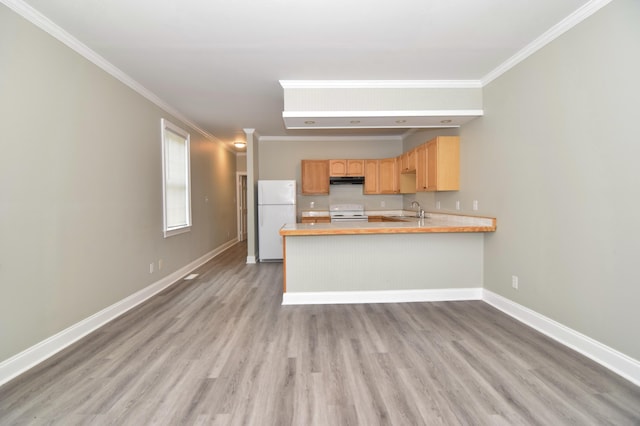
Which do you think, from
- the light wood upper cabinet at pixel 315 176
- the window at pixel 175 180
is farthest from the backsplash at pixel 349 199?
the window at pixel 175 180

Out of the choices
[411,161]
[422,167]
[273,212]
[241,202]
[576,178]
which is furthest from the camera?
[241,202]

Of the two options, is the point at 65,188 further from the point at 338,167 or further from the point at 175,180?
the point at 338,167

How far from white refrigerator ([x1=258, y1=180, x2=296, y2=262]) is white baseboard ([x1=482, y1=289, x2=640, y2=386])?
12.3 ft

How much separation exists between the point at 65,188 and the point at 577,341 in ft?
14.2

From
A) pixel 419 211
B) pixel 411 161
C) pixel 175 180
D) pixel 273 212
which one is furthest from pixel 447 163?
pixel 175 180

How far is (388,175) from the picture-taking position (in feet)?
19.1

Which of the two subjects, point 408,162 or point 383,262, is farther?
point 408,162

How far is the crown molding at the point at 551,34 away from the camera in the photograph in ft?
6.82

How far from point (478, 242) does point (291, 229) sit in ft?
7.38

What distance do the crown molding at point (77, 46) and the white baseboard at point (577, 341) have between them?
476 cm

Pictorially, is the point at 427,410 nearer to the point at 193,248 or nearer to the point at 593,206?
the point at 593,206

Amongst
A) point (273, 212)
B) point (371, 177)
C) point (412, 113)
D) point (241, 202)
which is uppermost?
point (412, 113)

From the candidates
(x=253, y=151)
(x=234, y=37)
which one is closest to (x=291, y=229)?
(x=234, y=37)

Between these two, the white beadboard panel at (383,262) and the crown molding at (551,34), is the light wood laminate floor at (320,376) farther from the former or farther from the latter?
the crown molding at (551,34)
